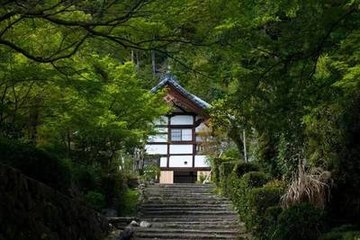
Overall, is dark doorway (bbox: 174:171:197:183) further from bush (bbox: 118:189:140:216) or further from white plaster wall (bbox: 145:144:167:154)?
bush (bbox: 118:189:140:216)

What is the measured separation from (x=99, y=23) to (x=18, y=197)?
8.49ft

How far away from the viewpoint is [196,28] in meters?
6.12

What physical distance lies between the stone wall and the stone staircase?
2.76 m

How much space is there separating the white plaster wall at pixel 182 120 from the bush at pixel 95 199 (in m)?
14.5

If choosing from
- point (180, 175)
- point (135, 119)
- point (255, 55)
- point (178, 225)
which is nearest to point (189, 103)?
point (180, 175)

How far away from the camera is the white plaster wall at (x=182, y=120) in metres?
27.6

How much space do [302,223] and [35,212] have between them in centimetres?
392

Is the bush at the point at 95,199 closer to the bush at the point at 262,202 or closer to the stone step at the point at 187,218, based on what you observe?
the stone step at the point at 187,218

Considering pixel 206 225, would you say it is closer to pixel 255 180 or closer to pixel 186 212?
pixel 255 180

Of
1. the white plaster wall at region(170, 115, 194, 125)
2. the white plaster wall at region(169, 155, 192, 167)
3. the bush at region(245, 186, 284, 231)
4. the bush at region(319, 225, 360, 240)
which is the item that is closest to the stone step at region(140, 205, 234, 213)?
the bush at region(245, 186, 284, 231)

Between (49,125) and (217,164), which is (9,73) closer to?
(49,125)

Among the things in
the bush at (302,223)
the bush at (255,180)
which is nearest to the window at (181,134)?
the bush at (255,180)

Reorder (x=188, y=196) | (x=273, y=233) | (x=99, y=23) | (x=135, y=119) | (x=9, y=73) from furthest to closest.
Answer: (x=188, y=196) < (x=135, y=119) < (x=9, y=73) < (x=273, y=233) < (x=99, y=23)

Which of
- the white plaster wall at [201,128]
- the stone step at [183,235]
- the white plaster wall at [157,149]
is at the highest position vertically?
the white plaster wall at [201,128]
